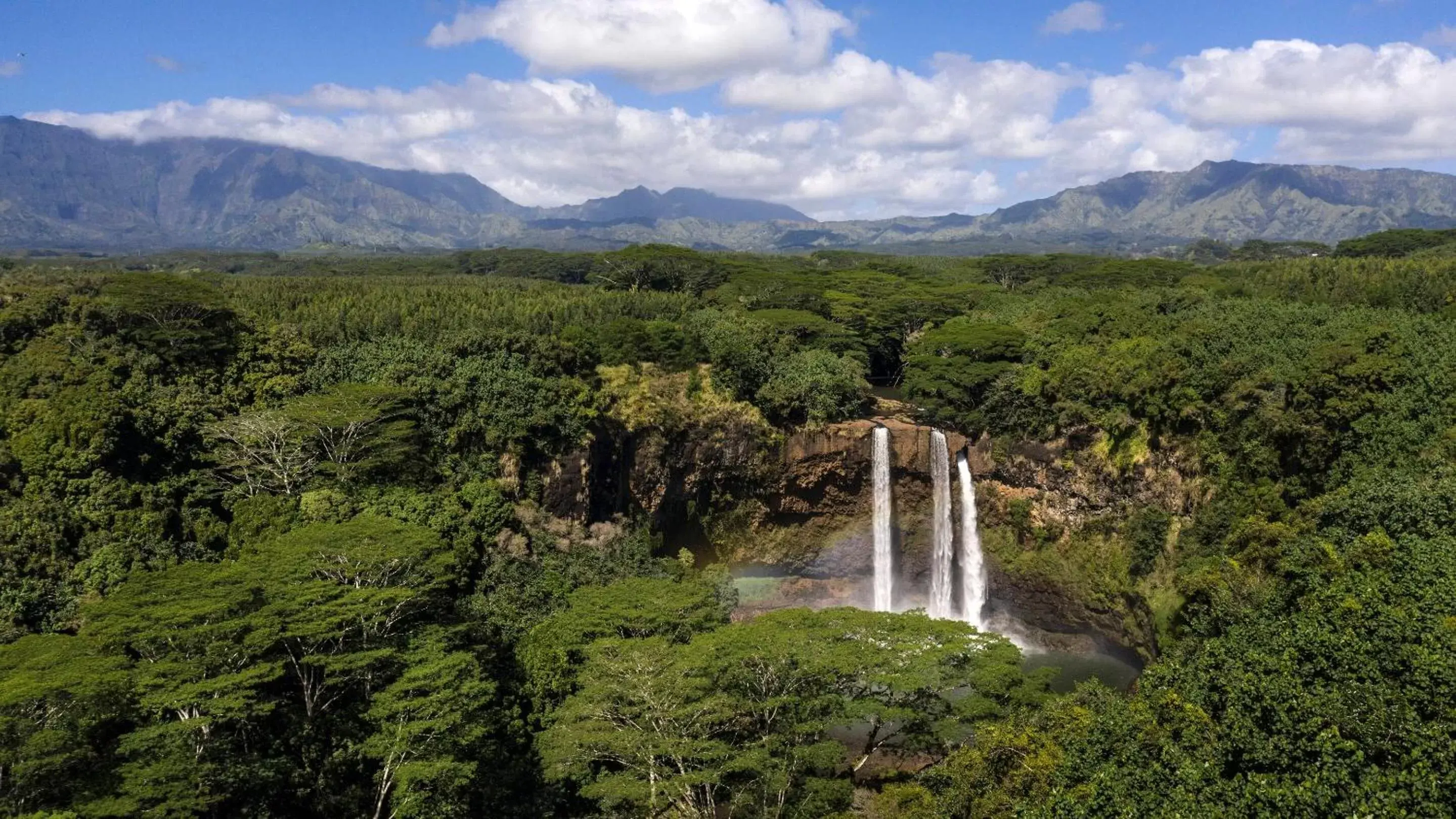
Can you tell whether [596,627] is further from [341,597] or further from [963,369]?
[963,369]

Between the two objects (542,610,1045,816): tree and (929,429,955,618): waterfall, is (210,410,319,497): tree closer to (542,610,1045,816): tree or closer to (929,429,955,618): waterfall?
(542,610,1045,816): tree

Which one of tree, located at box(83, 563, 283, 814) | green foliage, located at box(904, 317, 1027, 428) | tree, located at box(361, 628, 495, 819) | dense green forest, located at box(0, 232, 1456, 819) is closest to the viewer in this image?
dense green forest, located at box(0, 232, 1456, 819)

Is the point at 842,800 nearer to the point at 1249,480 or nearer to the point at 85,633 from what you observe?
the point at 85,633

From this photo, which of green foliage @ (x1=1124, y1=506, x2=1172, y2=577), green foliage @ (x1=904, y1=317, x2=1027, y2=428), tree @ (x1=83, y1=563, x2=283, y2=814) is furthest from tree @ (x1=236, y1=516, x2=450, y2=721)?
green foliage @ (x1=1124, y1=506, x2=1172, y2=577)

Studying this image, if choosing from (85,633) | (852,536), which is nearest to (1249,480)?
(852,536)

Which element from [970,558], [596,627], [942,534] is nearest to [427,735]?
[596,627]

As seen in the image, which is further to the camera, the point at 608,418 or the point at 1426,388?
the point at 608,418

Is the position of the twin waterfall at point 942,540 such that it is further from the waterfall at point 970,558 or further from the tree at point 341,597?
the tree at point 341,597
